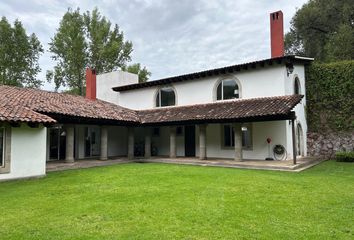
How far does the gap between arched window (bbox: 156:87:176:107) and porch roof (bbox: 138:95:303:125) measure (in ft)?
3.09

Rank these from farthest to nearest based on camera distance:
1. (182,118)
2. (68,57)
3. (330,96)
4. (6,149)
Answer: (68,57) < (330,96) < (182,118) < (6,149)

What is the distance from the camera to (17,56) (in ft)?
117

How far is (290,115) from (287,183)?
497 cm

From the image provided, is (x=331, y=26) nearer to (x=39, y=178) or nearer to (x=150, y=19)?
(x=150, y=19)

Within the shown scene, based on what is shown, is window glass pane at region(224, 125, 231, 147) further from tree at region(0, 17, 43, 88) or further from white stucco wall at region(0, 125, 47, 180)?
tree at region(0, 17, 43, 88)

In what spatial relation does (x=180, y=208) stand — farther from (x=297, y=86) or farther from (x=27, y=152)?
(x=297, y=86)

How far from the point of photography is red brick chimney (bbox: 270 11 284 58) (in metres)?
18.7

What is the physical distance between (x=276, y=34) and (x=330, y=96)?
17.6ft

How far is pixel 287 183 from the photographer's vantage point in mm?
10273

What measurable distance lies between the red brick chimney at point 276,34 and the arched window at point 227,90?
3183 mm

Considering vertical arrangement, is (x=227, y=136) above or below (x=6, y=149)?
above

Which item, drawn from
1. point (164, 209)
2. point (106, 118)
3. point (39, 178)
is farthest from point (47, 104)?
point (164, 209)

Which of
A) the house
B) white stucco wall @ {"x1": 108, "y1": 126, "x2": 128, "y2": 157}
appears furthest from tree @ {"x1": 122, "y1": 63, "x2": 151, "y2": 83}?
white stucco wall @ {"x1": 108, "y1": 126, "x2": 128, "y2": 157}

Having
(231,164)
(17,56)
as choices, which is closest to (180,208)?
(231,164)
